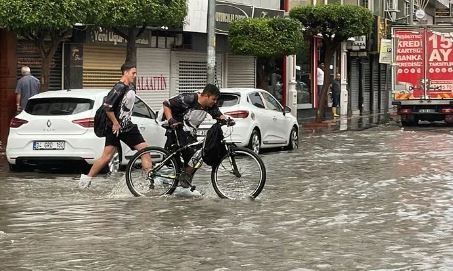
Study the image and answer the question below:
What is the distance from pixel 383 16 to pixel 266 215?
3699cm

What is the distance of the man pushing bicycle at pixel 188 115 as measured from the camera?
453 inches

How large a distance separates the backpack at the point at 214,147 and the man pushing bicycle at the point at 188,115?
0.68 feet

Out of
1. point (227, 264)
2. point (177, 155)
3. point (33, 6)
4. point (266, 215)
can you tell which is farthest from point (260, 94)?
point (227, 264)

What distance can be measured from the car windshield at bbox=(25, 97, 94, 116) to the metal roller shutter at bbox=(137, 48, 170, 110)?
9403 millimetres

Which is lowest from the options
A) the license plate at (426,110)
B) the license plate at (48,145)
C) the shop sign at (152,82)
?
the license plate at (48,145)

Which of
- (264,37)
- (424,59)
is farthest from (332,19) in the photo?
(264,37)

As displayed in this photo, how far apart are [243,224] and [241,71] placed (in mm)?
21478

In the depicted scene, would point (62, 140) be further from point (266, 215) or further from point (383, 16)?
point (383, 16)

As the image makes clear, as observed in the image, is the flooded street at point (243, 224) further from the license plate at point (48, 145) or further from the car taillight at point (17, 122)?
the car taillight at point (17, 122)

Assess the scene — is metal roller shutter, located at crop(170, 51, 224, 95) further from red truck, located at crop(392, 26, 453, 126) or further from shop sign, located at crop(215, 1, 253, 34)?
red truck, located at crop(392, 26, 453, 126)

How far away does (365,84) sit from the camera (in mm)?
44844

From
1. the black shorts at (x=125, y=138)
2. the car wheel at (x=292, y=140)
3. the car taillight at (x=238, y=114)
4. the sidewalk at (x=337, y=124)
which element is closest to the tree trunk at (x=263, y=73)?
Answer: the sidewalk at (x=337, y=124)

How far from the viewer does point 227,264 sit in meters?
7.43

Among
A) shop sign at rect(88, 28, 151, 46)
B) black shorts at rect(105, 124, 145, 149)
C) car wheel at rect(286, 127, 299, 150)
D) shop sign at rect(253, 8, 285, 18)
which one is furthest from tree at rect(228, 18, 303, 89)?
black shorts at rect(105, 124, 145, 149)
